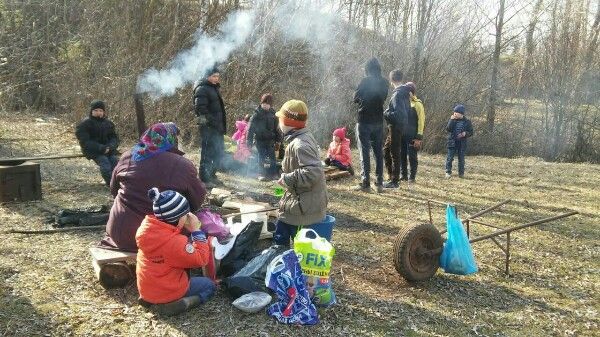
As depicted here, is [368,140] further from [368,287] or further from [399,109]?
[368,287]

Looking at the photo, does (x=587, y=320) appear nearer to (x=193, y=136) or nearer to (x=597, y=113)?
(x=193, y=136)

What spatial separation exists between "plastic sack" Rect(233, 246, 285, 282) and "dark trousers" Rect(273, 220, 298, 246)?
0.27 meters

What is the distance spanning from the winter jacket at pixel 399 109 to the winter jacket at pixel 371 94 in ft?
1.37

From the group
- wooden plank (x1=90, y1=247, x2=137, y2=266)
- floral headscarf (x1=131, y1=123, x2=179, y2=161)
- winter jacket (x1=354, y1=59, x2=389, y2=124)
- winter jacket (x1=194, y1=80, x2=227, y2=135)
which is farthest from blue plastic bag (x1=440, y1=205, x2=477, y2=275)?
winter jacket (x1=194, y1=80, x2=227, y2=135)

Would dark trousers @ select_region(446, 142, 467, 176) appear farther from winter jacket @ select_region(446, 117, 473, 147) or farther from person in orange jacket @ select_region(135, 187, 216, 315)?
person in orange jacket @ select_region(135, 187, 216, 315)

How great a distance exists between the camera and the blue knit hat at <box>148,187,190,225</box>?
359cm

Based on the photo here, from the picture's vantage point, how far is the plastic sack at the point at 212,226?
15.6 feet

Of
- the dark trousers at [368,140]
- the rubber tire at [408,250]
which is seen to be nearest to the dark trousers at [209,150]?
the dark trousers at [368,140]

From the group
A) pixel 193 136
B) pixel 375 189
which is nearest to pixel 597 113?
pixel 375 189

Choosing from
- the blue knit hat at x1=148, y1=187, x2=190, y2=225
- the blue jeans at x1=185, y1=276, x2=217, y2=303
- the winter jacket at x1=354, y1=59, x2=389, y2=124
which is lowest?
the blue jeans at x1=185, y1=276, x2=217, y2=303

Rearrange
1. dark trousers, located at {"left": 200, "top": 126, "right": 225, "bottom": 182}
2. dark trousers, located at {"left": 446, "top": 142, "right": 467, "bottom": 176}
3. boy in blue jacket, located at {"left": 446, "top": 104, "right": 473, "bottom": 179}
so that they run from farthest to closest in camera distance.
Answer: dark trousers, located at {"left": 446, "top": 142, "right": 467, "bottom": 176}, boy in blue jacket, located at {"left": 446, "top": 104, "right": 473, "bottom": 179}, dark trousers, located at {"left": 200, "top": 126, "right": 225, "bottom": 182}

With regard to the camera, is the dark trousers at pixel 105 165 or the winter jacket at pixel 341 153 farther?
the winter jacket at pixel 341 153

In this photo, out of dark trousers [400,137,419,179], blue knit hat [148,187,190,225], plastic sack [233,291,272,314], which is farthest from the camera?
dark trousers [400,137,419,179]

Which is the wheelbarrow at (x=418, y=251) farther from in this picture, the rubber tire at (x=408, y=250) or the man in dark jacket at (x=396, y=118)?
the man in dark jacket at (x=396, y=118)
